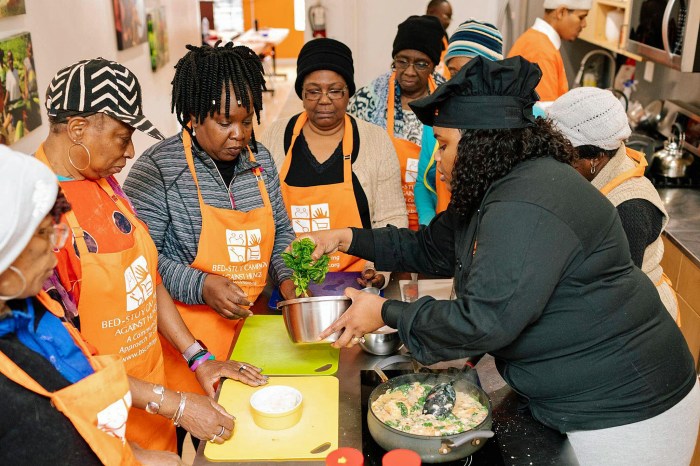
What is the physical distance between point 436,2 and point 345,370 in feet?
13.0

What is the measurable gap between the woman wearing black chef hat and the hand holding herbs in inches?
16.6

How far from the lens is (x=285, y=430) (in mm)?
1664

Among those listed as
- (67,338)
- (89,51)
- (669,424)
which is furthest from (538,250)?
(89,51)

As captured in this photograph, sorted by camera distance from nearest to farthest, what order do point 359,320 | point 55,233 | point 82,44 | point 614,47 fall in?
1. point 55,233
2. point 359,320
3. point 82,44
4. point 614,47

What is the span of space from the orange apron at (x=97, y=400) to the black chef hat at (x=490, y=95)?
966 millimetres

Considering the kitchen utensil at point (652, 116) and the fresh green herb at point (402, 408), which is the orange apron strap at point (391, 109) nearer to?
the fresh green herb at point (402, 408)

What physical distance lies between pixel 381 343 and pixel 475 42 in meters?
2.10

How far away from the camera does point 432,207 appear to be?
3.11 metres

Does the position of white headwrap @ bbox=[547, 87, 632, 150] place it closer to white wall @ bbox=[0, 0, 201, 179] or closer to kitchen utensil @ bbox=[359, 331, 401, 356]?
kitchen utensil @ bbox=[359, 331, 401, 356]

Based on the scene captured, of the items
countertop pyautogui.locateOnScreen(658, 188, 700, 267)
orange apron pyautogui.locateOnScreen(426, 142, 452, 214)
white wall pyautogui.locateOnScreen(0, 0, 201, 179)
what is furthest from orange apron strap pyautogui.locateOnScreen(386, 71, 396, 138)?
white wall pyautogui.locateOnScreen(0, 0, 201, 179)

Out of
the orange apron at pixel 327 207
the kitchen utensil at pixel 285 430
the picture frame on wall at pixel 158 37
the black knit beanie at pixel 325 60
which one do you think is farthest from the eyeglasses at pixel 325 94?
the picture frame on wall at pixel 158 37

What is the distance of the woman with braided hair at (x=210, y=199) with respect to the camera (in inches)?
82.1

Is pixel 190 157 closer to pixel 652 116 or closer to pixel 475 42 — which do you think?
pixel 475 42

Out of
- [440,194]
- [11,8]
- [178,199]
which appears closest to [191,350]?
[178,199]
